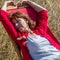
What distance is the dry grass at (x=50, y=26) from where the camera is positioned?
14.3 ft

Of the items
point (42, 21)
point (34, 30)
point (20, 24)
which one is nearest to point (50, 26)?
point (42, 21)

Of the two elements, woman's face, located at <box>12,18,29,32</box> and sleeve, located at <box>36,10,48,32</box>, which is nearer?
woman's face, located at <box>12,18,29,32</box>

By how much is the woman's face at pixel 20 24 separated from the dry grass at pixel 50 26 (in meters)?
0.84

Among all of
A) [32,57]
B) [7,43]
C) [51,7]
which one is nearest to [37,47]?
[32,57]

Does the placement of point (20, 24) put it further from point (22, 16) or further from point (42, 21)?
point (42, 21)

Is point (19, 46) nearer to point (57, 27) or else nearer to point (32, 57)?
point (32, 57)

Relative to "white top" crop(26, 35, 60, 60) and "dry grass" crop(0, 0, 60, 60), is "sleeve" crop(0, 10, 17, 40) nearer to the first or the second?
"white top" crop(26, 35, 60, 60)

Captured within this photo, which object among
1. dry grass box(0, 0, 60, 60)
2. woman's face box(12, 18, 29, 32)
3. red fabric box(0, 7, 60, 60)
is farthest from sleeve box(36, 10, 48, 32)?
dry grass box(0, 0, 60, 60)

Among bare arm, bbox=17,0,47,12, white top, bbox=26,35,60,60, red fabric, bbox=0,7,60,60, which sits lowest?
white top, bbox=26,35,60,60

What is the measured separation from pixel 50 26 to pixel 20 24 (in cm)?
168

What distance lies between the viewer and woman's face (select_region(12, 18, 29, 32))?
11.0 ft

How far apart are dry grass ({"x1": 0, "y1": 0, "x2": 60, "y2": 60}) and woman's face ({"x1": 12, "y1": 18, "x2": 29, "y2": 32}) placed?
84cm

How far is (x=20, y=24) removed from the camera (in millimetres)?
3359

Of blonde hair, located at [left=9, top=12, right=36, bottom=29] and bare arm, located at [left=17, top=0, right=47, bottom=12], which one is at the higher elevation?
bare arm, located at [left=17, top=0, right=47, bottom=12]
